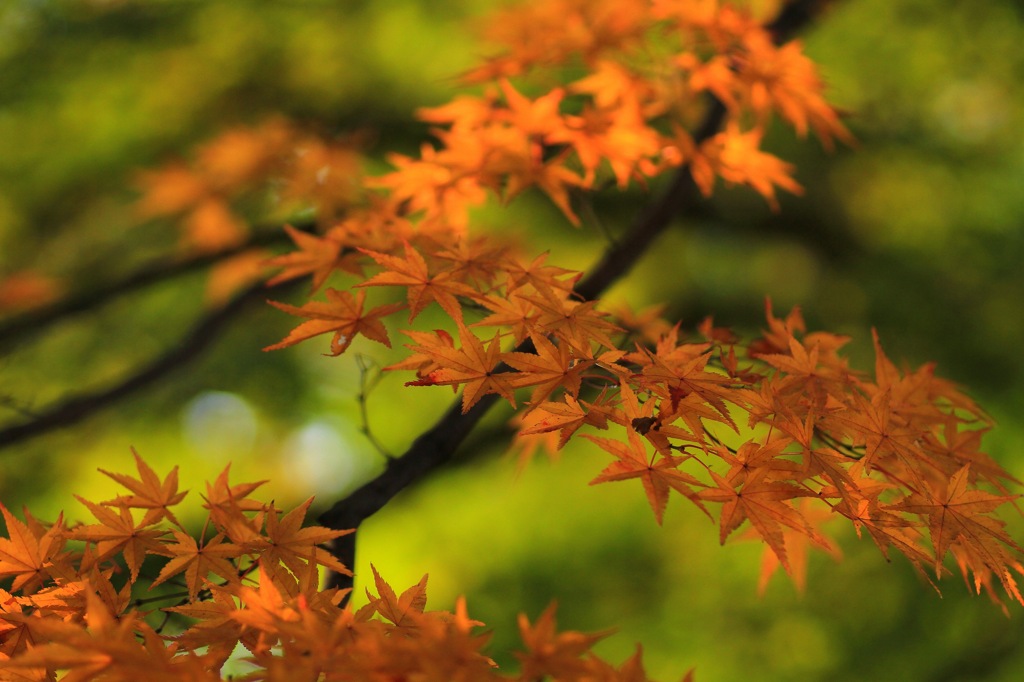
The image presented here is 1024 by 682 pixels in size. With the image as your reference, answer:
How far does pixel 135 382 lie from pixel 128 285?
253 millimetres

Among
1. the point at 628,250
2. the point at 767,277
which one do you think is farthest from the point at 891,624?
the point at 628,250

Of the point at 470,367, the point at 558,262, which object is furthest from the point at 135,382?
the point at 558,262

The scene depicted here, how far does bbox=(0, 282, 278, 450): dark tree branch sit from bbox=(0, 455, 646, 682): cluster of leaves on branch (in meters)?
0.71

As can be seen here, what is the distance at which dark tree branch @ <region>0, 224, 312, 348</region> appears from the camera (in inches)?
74.4

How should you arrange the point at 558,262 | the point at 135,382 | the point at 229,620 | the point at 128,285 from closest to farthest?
the point at 229,620, the point at 135,382, the point at 128,285, the point at 558,262

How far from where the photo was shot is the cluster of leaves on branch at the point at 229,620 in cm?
63

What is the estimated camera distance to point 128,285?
198cm

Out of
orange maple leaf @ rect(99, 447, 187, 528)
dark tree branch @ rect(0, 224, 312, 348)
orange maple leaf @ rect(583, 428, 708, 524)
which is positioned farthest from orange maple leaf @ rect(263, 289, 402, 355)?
dark tree branch @ rect(0, 224, 312, 348)

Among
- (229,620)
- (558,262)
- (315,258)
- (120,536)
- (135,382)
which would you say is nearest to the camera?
(229,620)

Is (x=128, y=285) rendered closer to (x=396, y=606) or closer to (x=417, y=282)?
(x=417, y=282)

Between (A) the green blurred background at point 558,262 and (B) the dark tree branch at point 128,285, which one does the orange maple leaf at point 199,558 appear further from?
(A) the green blurred background at point 558,262

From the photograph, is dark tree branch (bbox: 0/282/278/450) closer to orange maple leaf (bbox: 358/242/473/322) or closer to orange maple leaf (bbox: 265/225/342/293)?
orange maple leaf (bbox: 265/225/342/293)

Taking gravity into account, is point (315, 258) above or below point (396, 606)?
above

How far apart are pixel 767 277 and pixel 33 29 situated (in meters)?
3.17
